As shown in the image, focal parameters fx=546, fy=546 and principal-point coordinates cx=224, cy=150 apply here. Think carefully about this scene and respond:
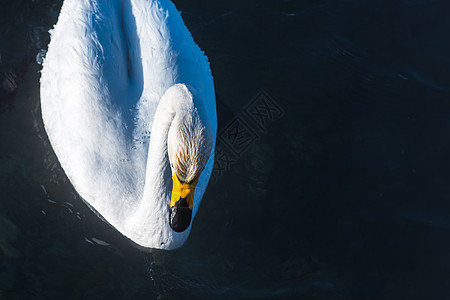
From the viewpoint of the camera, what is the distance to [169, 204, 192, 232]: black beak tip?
491 centimetres

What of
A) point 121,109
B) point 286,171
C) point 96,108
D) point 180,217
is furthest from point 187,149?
point 286,171

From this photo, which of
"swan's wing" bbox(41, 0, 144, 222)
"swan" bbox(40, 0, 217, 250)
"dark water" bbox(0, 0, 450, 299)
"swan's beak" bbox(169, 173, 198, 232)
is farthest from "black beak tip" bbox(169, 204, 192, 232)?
"dark water" bbox(0, 0, 450, 299)

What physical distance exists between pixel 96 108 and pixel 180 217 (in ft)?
5.07

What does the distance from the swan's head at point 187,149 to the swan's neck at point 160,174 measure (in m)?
0.06

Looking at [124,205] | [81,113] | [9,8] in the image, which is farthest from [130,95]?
[9,8]

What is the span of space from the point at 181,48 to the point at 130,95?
0.83 meters

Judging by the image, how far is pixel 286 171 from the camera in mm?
6961

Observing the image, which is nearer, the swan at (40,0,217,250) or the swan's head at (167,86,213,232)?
the swan's head at (167,86,213,232)

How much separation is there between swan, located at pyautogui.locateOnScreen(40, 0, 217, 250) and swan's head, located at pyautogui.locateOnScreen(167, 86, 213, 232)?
1.30 feet

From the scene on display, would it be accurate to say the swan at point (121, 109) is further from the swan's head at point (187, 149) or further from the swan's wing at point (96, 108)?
the swan's head at point (187, 149)

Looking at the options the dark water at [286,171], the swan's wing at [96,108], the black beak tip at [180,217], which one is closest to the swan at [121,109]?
the swan's wing at [96,108]

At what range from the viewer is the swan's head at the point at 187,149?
4.68 metres

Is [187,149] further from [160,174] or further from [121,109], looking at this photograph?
[121,109]

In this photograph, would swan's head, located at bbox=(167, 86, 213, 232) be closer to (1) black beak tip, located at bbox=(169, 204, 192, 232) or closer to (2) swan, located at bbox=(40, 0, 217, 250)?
(1) black beak tip, located at bbox=(169, 204, 192, 232)
